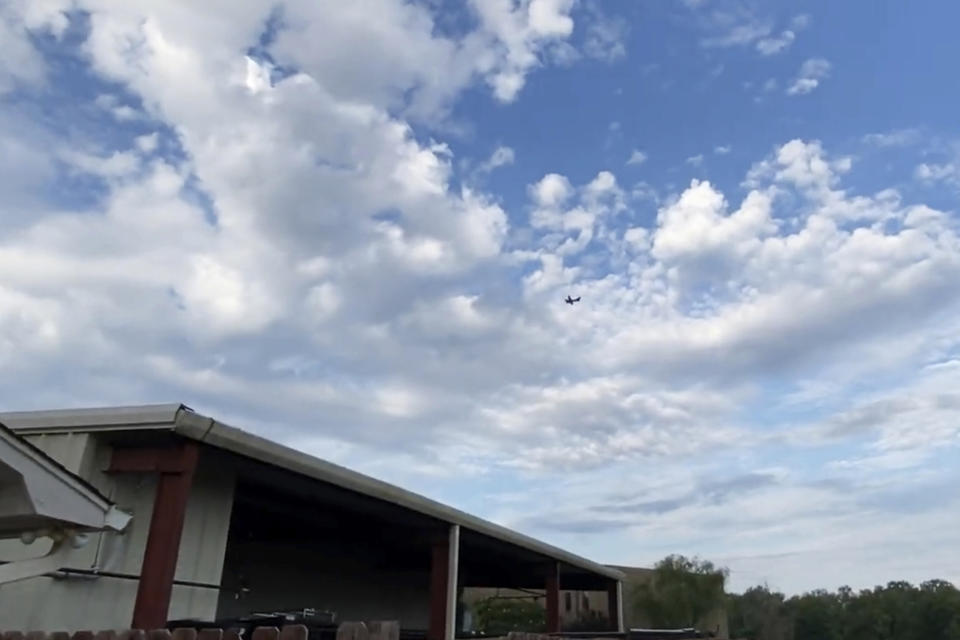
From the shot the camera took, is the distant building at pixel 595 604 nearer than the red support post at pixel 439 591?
No

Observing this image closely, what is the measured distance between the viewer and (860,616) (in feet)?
162

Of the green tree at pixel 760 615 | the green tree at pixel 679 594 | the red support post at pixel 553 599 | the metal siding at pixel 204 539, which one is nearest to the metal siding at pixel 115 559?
the metal siding at pixel 204 539

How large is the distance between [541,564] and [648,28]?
11.3 meters

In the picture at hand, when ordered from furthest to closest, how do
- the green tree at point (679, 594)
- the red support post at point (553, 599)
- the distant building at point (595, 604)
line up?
1. the green tree at point (679, 594)
2. the distant building at point (595, 604)
3. the red support post at point (553, 599)

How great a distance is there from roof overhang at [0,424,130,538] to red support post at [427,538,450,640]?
288 inches

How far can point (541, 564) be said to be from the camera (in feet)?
57.0

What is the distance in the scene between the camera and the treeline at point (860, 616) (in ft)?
152

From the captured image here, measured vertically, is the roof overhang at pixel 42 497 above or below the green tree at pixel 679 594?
below

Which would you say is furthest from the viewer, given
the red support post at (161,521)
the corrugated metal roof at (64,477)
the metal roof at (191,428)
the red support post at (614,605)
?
the red support post at (614,605)

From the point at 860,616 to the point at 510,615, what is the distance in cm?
2751

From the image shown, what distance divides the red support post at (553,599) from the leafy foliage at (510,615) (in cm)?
1684

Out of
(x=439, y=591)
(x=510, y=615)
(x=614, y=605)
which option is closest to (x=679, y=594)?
(x=510, y=615)

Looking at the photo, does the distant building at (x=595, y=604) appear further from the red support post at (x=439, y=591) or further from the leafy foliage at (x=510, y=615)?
the red support post at (x=439, y=591)

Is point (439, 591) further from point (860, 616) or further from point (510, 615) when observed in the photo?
point (860, 616)
